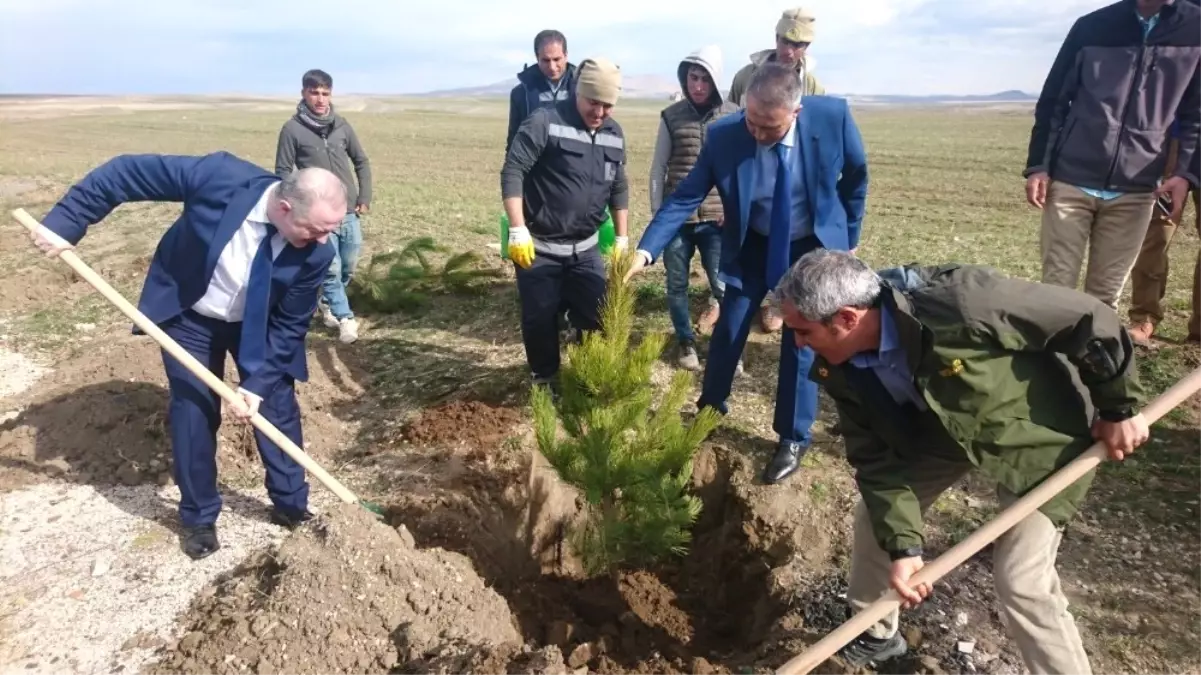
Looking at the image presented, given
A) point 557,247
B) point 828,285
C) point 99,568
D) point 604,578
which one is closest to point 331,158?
point 557,247

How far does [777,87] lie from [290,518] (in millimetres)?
2949

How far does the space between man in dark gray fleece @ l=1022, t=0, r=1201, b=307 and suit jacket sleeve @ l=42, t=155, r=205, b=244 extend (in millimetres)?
4139

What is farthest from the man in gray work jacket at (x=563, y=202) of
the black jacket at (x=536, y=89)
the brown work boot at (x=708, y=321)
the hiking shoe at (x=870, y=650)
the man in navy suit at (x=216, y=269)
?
the hiking shoe at (x=870, y=650)

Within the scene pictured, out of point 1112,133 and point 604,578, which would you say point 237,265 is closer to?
point 604,578

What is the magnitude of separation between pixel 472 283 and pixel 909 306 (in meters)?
5.36

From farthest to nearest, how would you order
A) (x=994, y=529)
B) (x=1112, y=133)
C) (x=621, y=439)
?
(x=1112, y=133), (x=621, y=439), (x=994, y=529)

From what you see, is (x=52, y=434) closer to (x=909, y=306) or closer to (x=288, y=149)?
(x=288, y=149)

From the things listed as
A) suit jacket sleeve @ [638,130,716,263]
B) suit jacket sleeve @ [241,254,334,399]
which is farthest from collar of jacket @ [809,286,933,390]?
suit jacket sleeve @ [241,254,334,399]

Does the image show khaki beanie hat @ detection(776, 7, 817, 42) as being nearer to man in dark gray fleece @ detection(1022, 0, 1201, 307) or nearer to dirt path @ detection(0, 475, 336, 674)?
man in dark gray fleece @ detection(1022, 0, 1201, 307)

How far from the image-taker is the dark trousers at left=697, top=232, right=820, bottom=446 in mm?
3609

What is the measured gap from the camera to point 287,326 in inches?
135

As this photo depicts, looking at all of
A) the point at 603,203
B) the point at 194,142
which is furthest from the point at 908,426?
the point at 194,142

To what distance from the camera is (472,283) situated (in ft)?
23.3

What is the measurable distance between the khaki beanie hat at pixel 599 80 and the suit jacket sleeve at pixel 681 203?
2.26 ft
